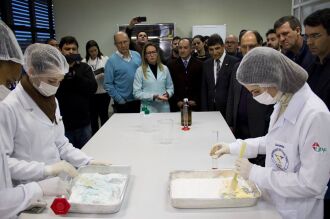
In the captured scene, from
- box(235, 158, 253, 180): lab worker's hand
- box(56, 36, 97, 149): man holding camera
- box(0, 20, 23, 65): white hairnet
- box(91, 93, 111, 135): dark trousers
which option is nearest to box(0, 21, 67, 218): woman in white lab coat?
box(0, 20, 23, 65): white hairnet

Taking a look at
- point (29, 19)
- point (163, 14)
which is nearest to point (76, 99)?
point (29, 19)

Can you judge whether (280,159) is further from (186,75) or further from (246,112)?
(186,75)

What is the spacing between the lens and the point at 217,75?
3.15 m

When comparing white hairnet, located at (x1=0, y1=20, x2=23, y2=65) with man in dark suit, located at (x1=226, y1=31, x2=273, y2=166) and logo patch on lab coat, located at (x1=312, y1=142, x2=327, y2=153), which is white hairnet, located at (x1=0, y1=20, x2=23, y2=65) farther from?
man in dark suit, located at (x1=226, y1=31, x2=273, y2=166)

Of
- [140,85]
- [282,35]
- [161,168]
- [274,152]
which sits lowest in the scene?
[161,168]

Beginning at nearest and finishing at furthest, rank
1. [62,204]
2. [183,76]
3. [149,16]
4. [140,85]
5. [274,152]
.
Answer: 1. [62,204]
2. [274,152]
3. [140,85]
4. [183,76]
5. [149,16]

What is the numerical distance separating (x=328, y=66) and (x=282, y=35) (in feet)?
2.53

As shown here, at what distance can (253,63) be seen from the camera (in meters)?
1.21

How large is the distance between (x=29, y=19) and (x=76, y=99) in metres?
3.21

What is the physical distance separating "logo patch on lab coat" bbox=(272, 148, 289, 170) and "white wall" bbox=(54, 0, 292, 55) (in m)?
5.64

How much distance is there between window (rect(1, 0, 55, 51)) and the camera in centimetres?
423

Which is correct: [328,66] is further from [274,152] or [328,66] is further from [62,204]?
[62,204]

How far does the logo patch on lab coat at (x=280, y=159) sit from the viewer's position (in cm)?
120

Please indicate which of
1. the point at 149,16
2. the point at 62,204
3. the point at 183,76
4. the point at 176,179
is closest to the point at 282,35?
the point at 183,76
